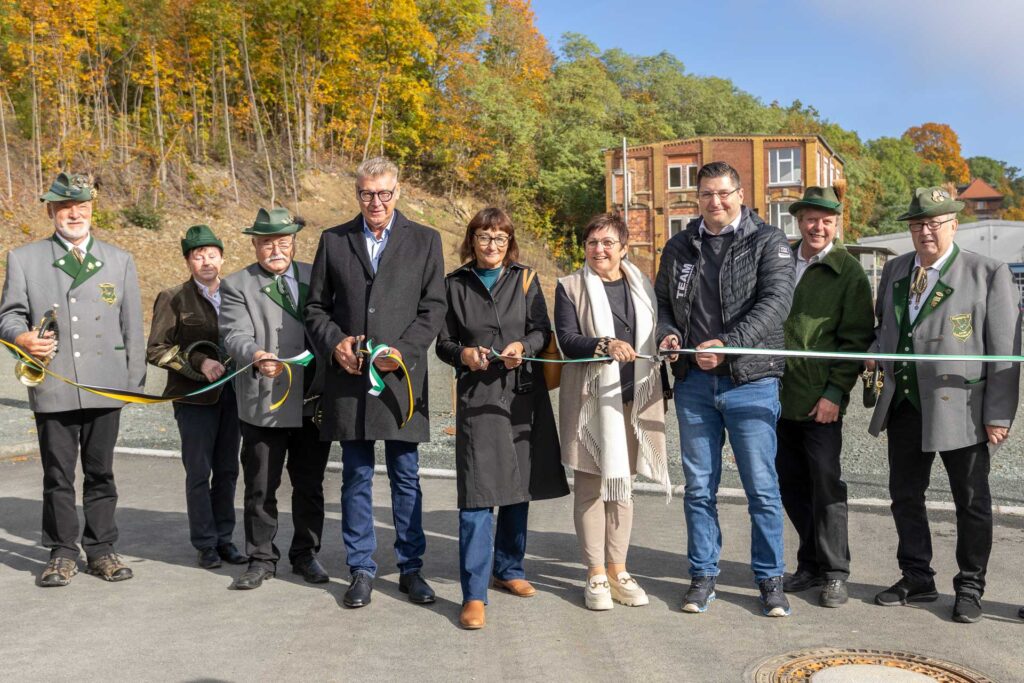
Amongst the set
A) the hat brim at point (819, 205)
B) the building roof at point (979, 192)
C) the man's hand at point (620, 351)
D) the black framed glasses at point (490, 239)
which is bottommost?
the man's hand at point (620, 351)

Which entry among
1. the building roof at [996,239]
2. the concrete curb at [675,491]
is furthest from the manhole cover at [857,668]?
the building roof at [996,239]

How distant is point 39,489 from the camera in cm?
848

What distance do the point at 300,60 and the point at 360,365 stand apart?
33152 millimetres

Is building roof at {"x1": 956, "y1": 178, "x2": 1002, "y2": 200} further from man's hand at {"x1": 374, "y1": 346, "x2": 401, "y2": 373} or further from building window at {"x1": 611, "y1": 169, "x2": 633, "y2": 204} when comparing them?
man's hand at {"x1": 374, "y1": 346, "x2": 401, "y2": 373}

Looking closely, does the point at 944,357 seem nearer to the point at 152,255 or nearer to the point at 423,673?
the point at 423,673

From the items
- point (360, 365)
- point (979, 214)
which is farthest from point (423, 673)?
point (979, 214)

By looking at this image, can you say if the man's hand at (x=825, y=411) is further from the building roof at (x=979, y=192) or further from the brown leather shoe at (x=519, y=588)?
the building roof at (x=979, y=192)

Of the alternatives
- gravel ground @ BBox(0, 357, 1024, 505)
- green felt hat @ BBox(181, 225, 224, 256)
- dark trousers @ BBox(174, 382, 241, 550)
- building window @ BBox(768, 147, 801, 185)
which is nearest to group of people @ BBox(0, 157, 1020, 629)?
dark trousers @ BBox(174, 382, 241, 550)

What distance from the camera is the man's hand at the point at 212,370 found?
6006 millimetres

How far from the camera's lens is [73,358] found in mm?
5707

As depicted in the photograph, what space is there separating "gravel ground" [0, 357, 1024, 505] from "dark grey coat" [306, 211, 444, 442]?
3850 millimetres

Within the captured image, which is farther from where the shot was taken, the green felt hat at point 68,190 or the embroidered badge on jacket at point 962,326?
the green felt hat at point 68,190

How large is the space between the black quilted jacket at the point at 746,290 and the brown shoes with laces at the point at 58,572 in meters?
3.74

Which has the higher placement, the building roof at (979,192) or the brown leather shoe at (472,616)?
the building roof at (979,192)
